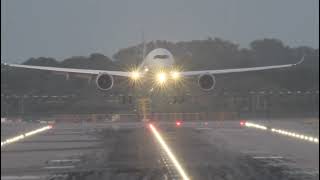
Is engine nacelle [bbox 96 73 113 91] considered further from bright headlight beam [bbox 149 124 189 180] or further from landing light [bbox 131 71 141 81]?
bright headlight beam [bbox 149 124 189 180]

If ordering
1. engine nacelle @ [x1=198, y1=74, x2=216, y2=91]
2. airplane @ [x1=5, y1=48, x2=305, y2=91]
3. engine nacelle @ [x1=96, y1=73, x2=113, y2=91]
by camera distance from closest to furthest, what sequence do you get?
airplane @ [x1=5, y1=48, x2=305, y2=91]
engine nacelle @ [x1=96, y1=73, x2=113, y2=91]
engine nacelle @ [x1=198, y1=74, x2=216, y2=91]

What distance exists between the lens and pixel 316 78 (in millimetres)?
49219

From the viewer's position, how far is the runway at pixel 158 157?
19.2m

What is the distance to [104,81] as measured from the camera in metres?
50.4

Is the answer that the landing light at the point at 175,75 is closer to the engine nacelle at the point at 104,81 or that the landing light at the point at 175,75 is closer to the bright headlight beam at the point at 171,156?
the engine nacelle at the point at 104,81

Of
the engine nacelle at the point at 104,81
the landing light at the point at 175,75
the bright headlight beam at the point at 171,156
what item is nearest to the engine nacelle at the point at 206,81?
the landing light at the point at 175,75

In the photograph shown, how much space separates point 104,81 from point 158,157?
87.0ft

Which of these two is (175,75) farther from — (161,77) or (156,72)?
(156,72)

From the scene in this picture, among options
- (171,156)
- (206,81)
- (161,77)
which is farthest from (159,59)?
(171,156)

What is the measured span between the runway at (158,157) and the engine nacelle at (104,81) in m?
12.6

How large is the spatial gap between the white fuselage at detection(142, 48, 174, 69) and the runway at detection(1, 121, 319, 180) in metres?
12.6

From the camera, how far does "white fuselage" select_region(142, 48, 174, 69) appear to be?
49.9 metres

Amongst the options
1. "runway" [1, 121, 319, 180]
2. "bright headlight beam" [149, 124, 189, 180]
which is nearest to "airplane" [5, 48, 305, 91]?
"bright headlight beam" [149, 124, 189, 180]

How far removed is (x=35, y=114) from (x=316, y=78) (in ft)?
71.5
